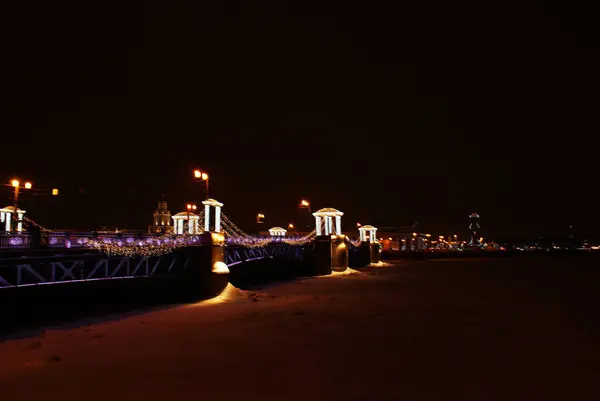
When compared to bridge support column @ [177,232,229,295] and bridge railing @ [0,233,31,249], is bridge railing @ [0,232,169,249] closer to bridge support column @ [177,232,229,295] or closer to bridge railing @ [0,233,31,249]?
bridge railing @ [0,233,31,249]

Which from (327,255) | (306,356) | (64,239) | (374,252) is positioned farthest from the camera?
(374,252)

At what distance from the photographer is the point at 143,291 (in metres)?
23.1

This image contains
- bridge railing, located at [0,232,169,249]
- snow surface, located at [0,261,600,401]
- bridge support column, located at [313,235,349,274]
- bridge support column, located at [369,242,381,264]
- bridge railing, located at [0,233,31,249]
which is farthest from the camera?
bridge support column, located at [369,242,381,264]

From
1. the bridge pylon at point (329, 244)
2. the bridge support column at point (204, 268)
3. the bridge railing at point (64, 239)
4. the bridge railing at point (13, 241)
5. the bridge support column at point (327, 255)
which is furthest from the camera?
the bridge pylon at point (329, 244)

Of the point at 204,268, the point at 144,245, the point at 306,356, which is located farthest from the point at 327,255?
the point at 306,356

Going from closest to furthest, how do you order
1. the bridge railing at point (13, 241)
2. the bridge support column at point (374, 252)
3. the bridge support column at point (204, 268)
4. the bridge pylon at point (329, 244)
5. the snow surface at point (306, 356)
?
the snow surface at point (306, 356), the bridge railing at point (13, 241), the bridge support column at point (204, 268), the bridge pylon at point (329, 244), the bridge support column at point (374, 252)

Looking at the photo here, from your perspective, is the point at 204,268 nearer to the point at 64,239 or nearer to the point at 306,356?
the point at 64,239

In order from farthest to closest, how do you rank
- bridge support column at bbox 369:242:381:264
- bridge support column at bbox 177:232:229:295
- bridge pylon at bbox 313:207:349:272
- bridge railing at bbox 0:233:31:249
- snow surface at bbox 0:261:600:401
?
bridge support column at bbox 369:242:381:264
bridge pylon at bbox 313:207:349:272
bridge support column at bbox 177:232:229:295
bridge railing at bbox 0:233:31:249
snow surface at bbox 0:261:600:401

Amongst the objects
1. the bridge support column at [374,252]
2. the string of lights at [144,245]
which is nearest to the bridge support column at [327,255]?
the string of lights at [144,245]

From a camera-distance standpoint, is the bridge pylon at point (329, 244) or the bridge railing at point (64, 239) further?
the bridge pylon at point (329, 244)

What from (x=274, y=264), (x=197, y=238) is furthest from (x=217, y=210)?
(x=274, y=264)

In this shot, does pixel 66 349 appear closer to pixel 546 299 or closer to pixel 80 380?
pixel 80 380

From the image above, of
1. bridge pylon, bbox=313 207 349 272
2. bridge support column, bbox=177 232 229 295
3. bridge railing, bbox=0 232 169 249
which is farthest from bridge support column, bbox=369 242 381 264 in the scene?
bridge railing, bbox=0 232 169 249

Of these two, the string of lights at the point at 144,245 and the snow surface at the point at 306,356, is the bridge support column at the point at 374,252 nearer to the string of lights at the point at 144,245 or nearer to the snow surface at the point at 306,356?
the string of lights at the point at 144,245
